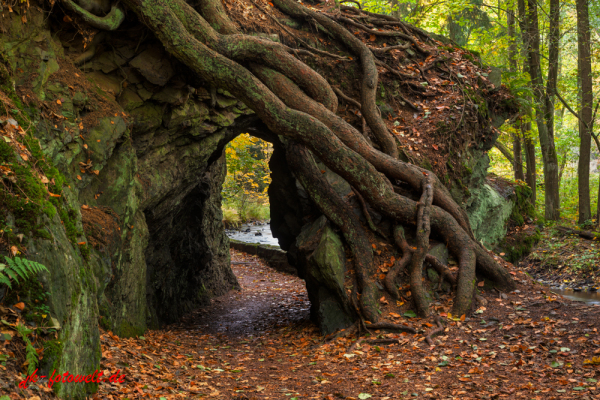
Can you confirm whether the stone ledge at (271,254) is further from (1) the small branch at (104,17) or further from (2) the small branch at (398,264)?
(1) the small branch at (104,17)

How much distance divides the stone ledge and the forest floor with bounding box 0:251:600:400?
761 centimetres

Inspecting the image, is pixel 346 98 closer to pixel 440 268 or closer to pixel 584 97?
pixel 440 268

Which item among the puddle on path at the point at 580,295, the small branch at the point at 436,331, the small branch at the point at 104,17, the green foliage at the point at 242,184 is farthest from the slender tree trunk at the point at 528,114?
the small branch at the point at 104,17

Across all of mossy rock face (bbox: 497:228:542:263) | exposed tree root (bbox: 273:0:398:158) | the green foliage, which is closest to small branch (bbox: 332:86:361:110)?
exposed tree root (bbox: 273:0:398:158)

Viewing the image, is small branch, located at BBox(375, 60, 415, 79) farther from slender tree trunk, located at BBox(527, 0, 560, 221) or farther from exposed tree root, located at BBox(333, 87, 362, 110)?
slender tree trunk, located at BBox(527, 0, 560, 221)

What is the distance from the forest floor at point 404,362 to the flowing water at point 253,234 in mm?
11937

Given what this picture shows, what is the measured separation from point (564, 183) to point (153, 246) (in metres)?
24.4

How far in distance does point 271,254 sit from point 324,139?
10.1 meters

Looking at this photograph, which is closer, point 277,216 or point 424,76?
point 424,76

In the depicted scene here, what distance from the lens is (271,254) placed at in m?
16.3

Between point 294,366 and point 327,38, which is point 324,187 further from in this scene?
point 327,38

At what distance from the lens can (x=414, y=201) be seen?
7328 mm

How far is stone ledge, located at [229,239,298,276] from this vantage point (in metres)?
15.5

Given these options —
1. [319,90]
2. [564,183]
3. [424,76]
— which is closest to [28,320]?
[319,90]
